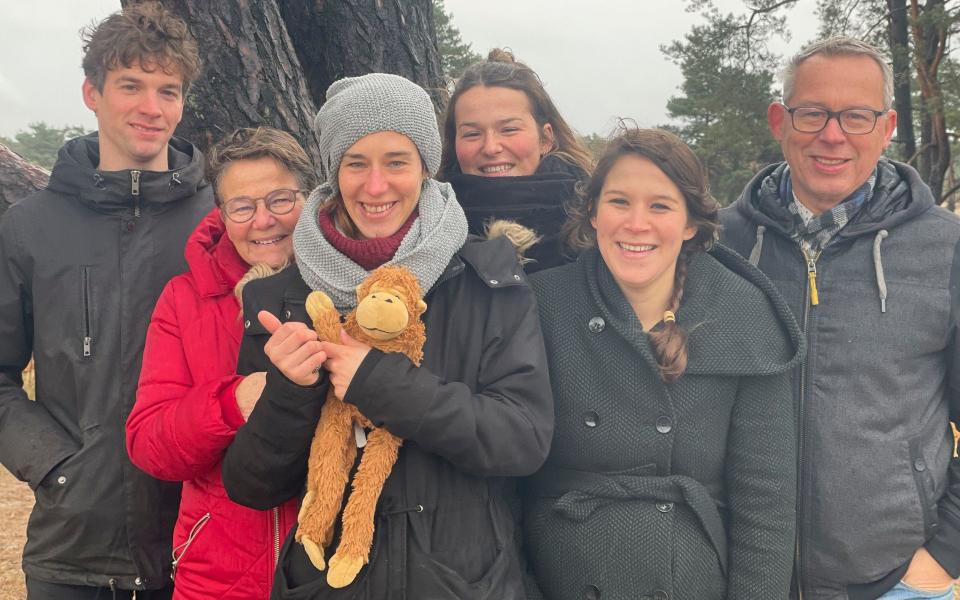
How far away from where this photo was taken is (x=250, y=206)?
8.04ft

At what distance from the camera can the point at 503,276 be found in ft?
7.13

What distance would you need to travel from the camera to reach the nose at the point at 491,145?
294 centimetres

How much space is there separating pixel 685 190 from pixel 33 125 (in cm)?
5473

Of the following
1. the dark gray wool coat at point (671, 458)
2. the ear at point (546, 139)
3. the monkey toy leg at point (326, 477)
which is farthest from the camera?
the ear at point (546, 139)

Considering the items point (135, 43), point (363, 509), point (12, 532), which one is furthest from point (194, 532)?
point (12, 532)

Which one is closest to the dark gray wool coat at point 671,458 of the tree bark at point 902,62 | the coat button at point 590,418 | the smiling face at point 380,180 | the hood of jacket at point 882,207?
the coat button at point 590,418

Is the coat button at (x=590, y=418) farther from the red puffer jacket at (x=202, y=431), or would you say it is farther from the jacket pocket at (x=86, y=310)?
the jacket pocket at (x=86, y=310)

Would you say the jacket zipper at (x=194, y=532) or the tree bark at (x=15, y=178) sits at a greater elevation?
the tree bark at (x=15, y=178)

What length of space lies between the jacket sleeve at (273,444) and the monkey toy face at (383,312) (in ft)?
0.63

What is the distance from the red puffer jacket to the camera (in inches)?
84.4

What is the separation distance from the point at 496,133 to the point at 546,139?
26 cm

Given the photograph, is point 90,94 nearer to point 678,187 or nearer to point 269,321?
point 269,321

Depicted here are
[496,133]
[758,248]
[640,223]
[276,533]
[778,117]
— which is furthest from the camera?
[496,133]

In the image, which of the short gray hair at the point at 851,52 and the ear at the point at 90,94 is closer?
the short gray hair at the point at 851,52
